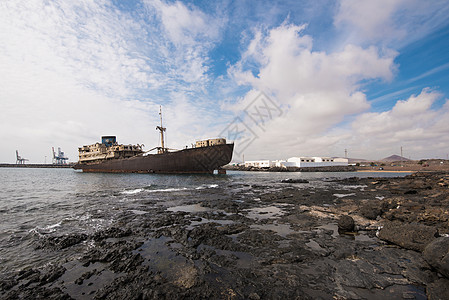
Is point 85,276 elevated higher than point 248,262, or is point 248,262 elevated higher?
point 85,276

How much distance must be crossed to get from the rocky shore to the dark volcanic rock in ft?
0.07

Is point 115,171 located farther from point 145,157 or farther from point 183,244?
point 183,244

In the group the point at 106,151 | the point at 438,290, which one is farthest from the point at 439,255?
the point at 106,151

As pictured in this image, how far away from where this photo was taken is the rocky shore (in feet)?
10.8

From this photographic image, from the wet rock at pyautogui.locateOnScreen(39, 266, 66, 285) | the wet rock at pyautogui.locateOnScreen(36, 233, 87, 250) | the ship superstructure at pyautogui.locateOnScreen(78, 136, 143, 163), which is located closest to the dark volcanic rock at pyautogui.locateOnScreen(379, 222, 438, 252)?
the wet rock at pyautogui.locateOnScreen(39, 266, 66, 285)

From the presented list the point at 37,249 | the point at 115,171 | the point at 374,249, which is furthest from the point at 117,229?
the point at 115,171

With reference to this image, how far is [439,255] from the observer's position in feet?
11.6

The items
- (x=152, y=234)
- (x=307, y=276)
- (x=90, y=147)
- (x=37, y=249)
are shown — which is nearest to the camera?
(x=307, y=276)

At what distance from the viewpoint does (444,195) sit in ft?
35.2

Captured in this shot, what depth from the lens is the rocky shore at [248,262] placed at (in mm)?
3293

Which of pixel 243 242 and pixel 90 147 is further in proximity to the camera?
pixel 90 147

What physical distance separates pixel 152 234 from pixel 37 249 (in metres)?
3.02

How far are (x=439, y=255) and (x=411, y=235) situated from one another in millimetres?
1630

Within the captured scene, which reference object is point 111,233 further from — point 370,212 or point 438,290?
point 370,212
